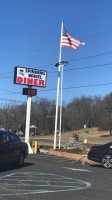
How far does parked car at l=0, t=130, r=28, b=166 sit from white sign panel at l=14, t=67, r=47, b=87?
7876mm

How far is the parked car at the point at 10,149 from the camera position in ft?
32.9

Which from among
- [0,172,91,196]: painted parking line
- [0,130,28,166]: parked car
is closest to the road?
[0,172,91,196]: painted parking line

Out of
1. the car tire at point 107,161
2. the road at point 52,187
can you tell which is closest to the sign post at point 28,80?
the car tire at point 107,161

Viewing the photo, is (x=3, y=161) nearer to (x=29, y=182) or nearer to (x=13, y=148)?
(x=13, y=148)

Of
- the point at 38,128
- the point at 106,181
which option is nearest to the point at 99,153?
the point at 106,181

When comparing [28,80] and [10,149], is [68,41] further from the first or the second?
[10,149]

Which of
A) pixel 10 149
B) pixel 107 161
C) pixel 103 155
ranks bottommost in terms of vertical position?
pixel 107 161

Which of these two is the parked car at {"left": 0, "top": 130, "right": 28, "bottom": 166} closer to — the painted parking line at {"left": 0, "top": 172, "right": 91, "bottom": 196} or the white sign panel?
the painted parking line at {"left": 0, "top": 172, "right": 91, "bottom": 196}

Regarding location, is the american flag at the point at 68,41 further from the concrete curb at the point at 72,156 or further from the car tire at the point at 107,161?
the car tire at the point at 107,161

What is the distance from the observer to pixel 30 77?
19.3 metres

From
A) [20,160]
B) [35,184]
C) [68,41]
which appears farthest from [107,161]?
[68,41]

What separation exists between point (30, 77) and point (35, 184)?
12329 millimetres

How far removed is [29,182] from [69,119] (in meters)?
97.9

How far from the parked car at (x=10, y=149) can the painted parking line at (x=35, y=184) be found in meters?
1.05
